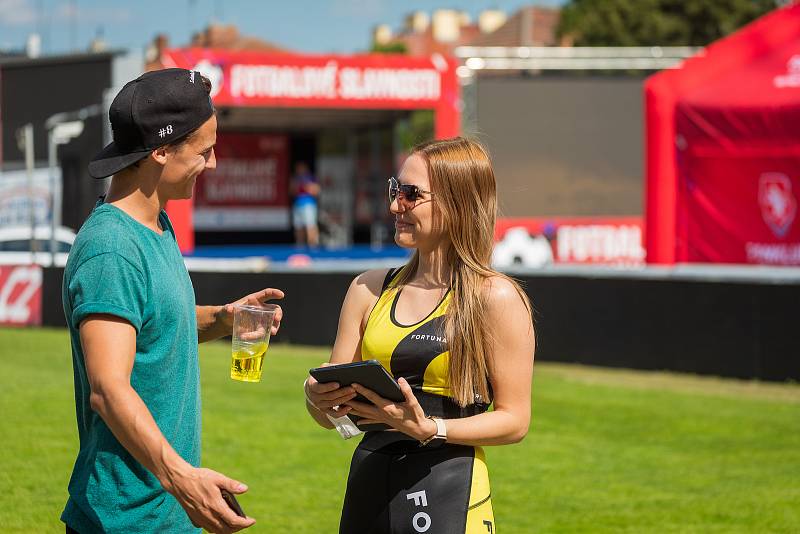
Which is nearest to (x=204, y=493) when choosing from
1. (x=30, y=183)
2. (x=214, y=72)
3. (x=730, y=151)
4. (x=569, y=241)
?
(x=730, y=151)

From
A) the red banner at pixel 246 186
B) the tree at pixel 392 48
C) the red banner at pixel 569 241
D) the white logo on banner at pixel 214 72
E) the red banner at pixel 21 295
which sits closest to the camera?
the red banner at pixel 21 295

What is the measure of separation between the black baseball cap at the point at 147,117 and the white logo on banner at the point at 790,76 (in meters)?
11.6

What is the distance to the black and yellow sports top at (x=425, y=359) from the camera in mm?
3215

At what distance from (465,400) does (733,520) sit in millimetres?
4380

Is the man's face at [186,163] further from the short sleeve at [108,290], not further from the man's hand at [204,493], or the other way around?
the man's hand at [204,493]

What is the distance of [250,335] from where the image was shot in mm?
3363

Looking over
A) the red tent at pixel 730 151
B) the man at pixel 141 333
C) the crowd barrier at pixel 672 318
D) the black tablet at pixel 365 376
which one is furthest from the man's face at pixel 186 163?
the red tent at pixel 730 151

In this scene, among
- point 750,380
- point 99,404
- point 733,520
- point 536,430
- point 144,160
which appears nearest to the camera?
point 99,404

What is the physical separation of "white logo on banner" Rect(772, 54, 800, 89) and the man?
11.5 meters

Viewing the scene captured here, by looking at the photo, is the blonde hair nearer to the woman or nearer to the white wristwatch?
the woman

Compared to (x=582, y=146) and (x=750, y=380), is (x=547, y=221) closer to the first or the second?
(x=582, y=146)

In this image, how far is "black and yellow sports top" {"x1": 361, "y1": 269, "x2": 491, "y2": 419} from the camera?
10.5ft

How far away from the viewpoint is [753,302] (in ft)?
39.6

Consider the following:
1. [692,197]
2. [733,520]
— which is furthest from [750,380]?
[733,520]
